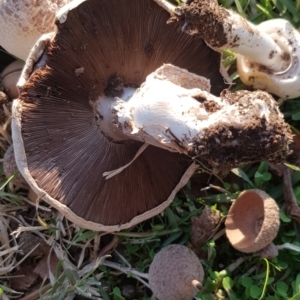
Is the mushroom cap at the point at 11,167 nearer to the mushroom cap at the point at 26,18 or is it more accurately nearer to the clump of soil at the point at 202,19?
the mushroom cap at the point at 26,18

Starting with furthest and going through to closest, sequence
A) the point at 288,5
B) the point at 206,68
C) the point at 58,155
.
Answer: the point at 288,5 < the point at 206,68 < the point at 58,155

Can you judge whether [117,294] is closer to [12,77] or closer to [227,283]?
[227,283]

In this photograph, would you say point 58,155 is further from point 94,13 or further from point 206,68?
point 206,68

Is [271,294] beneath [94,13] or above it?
beneath

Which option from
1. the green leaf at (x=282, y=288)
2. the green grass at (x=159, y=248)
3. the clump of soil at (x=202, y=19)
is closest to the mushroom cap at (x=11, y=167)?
the green grass at (x=159, y=248)

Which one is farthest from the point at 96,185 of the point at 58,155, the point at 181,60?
the point at 181,60

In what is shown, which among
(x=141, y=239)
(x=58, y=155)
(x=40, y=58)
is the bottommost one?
(x=141, y=239)

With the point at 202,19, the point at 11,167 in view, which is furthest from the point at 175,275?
the point at 202,19
